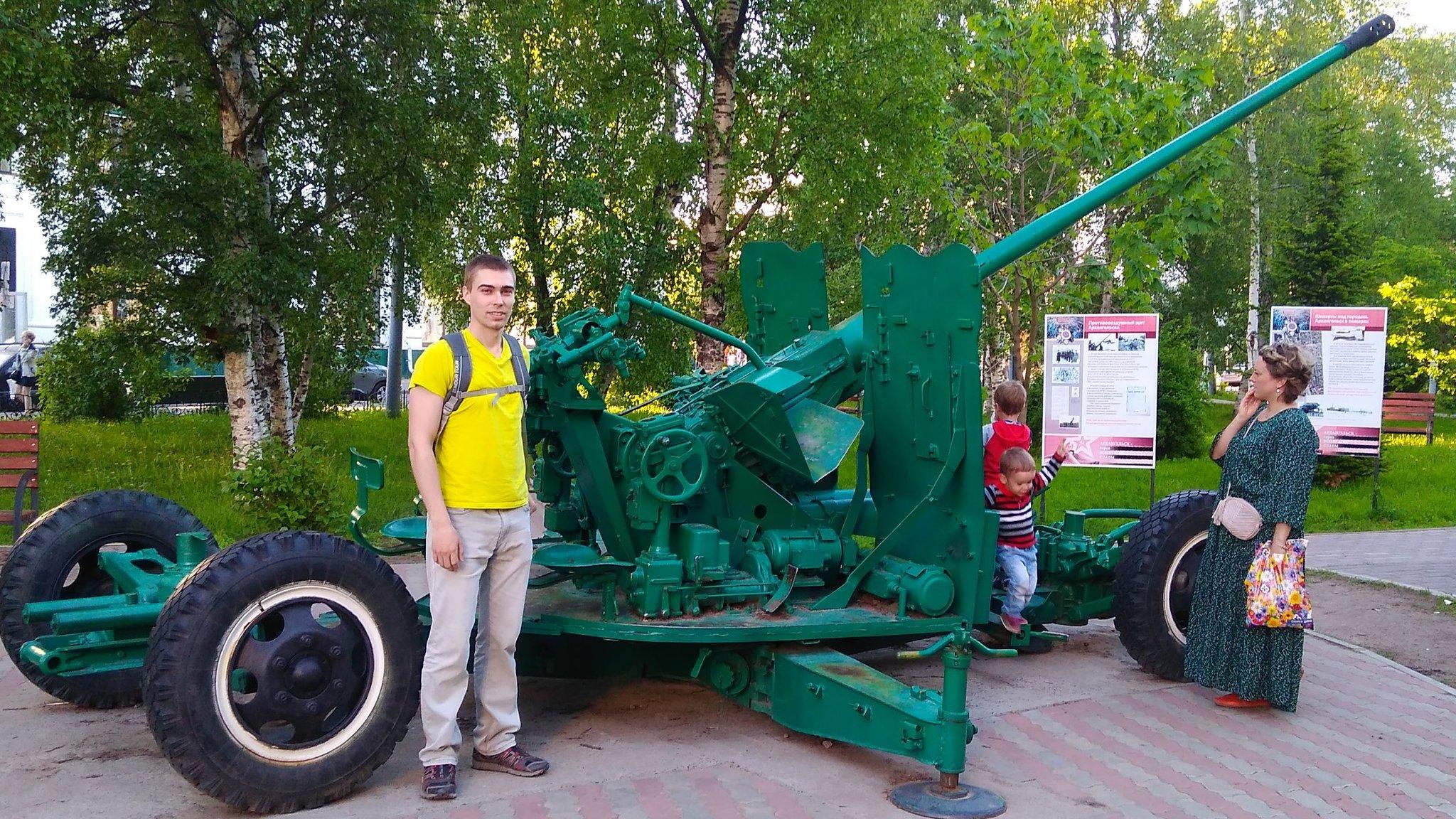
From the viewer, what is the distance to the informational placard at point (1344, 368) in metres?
10.5

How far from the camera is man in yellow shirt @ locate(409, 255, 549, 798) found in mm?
4211

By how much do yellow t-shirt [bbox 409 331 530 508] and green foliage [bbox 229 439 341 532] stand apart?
5.43 m

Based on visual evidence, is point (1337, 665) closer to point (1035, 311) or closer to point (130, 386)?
point (1035, 311)

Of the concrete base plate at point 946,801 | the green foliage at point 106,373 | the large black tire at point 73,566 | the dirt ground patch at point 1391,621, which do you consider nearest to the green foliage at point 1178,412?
the dirt ground patch at point 1391,621

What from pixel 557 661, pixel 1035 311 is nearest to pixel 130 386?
pixel 1035 311

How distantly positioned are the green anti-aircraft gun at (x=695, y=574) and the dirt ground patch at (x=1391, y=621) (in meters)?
1.88

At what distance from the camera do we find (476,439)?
431 cm

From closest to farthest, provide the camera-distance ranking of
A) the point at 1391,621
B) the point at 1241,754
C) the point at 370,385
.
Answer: the point at 1241,754 → the point at 1391,621 → the point at 370,385

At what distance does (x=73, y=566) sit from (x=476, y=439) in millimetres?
2419

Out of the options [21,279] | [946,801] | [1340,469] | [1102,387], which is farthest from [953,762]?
[21,279]

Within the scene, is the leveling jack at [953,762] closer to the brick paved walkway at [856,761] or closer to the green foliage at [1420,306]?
the brick paved walkway at [856,761]

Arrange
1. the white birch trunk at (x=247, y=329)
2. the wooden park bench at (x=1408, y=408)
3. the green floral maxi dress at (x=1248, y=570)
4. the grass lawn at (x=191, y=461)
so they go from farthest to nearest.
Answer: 1. the wooden park bench at (x=1408, y=408)
2. the white birch trunk at (x=247, y=329)
3. the grass lawn at (x=191, y=461)
4. the green floral maxi dress at (x=1248, y=570)

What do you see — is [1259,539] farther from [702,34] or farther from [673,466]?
[702,34]

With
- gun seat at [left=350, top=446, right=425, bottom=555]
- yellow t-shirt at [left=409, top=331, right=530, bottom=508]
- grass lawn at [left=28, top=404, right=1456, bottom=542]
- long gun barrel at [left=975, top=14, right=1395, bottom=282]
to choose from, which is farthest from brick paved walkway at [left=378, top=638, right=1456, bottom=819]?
grass lawn at [left=28, top=404, right=1456, bottom=542]
